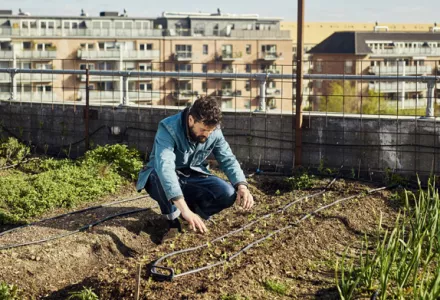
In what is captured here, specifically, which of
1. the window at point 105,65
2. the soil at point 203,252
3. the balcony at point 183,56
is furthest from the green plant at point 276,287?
the balcony at point 183,56

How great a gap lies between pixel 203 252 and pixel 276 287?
906 millimetres

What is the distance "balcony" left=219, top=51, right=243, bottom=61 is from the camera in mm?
72312

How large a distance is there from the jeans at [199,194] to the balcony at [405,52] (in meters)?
73.0

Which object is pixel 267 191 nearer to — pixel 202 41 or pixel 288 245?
pixel 288 245

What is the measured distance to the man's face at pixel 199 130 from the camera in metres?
6.87

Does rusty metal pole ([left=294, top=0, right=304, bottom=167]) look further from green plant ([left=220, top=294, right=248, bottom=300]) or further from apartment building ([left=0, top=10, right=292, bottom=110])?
apartment building ([left=0, top=10, right=292, bottom=110])

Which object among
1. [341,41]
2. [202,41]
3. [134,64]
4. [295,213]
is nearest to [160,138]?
[295,213]

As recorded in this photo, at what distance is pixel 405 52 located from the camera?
3177 inches

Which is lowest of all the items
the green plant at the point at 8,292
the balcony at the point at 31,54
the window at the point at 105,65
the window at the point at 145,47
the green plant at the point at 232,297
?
the green plant at the point at 8,292

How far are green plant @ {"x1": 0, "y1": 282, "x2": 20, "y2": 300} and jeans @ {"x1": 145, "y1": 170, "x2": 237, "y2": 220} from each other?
1638mm

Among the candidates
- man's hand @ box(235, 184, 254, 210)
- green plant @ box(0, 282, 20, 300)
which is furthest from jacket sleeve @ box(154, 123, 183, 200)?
green plant @ box(0, 282, 20, 300)

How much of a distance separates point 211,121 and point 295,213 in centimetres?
200

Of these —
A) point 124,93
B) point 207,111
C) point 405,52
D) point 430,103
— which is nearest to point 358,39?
point 405,52

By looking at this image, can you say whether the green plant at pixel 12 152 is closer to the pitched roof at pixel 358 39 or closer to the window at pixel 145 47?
the window at pixel 145 47
